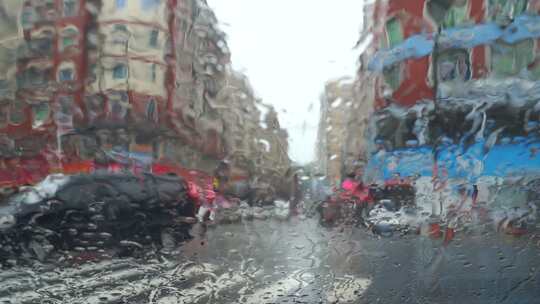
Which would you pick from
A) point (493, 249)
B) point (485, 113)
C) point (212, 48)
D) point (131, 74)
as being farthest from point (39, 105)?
point (493, 249)

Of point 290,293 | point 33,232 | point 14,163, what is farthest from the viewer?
point 290,293

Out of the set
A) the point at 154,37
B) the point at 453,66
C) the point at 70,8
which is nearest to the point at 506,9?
the point at 453,66

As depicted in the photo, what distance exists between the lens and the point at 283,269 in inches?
62.1

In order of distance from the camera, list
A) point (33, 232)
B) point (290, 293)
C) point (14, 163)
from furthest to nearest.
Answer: point (290, 293)
point (33, 232)
point (14, 163)

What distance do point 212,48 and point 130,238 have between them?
648 mm

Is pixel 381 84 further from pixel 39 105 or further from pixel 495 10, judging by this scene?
pixel 39 105

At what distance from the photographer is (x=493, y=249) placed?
1.62 metres

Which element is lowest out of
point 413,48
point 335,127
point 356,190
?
point 356,190

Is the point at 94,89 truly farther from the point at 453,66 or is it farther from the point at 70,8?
the point at 453,66

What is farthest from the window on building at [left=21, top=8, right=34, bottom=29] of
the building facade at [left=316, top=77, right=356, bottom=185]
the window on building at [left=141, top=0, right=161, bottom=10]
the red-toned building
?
the red-toned building

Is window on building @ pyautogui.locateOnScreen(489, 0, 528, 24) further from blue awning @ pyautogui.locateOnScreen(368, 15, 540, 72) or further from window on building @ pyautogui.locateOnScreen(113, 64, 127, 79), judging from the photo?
window on building @ pyautogui.locateOnScreen(113, 64, 127, 79)

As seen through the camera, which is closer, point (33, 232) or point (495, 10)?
point (495, 10)

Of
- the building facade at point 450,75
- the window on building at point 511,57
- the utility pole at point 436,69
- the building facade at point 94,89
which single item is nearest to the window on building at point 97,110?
the building facade at point 94,89

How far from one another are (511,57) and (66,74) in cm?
127
